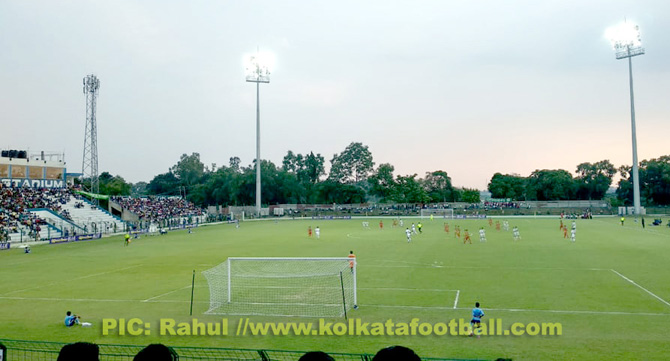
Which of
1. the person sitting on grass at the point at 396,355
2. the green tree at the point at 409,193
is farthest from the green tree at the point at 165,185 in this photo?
the person sitting on grass at the point at 396,355

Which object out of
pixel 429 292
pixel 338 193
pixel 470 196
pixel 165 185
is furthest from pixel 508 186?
pixel 429 292

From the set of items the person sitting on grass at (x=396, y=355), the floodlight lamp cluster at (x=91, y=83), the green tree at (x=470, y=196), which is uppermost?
the floodlight lamp cluster at (x=91, y=83)

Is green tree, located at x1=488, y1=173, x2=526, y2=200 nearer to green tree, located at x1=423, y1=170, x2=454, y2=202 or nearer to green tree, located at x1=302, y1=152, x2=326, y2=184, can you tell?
green tree, located at x1=423, y1=170, x2=454, y2=202

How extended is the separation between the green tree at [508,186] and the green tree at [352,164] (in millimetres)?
33236

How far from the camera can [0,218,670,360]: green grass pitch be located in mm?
12961

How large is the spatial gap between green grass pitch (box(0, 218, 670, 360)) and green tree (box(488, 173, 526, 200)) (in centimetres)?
8448

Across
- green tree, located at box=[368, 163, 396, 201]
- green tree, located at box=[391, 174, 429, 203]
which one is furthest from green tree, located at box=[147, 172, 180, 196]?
green tree, located at box=[391, 174, 429, 203]

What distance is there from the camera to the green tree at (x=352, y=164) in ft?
399

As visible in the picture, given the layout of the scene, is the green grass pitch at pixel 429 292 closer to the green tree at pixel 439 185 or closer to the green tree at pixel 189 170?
the green tree at pixel 439 185

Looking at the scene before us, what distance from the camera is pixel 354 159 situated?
404ft

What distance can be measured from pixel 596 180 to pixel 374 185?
5182 centimetres

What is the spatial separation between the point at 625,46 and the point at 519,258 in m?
61.3

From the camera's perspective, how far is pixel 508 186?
122812 mm

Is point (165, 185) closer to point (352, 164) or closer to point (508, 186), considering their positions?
point (352, 164)
